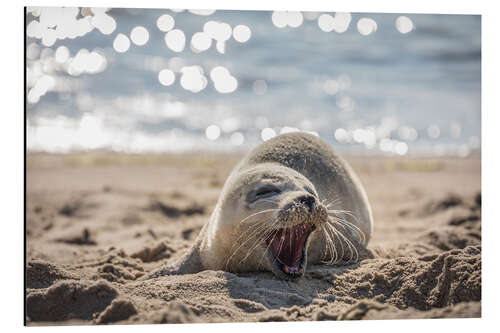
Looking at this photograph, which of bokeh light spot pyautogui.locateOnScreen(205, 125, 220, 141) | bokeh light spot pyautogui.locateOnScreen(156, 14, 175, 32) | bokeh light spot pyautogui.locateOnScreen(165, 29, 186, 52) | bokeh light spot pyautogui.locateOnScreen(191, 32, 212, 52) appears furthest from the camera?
bokeh light spot pyautogui.locateOnScreen(205, 125, 220, 141)

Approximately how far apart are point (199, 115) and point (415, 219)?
673 centimetres

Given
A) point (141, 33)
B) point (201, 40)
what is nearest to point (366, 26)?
point (201, 40)

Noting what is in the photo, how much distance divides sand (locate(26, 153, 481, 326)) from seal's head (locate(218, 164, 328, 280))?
128 mm

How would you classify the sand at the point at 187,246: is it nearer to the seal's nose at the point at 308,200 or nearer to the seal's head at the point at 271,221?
the seal's head at the point at 271,221

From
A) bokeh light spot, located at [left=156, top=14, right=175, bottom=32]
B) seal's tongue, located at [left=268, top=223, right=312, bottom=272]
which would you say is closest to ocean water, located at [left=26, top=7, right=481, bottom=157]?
bokeh light spot, located at [left=156, top=14, right=175, bottom=32]

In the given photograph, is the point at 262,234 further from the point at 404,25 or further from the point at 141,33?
the point at 404,25

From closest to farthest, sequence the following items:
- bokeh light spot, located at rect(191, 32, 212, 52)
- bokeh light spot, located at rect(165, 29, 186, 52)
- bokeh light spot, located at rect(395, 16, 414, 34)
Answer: bokeh light spot, located at rect(395, 16, 414, 34) → bokeh light spot, located at rect(191, 32, 212, 52) → bokeh light spot, located at rect(165, 29, 186, 52)

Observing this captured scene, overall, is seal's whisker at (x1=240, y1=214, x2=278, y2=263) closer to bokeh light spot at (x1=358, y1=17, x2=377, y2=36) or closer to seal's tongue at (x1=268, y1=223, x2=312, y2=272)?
seal's tongue at (x1=268, y1=223, x2=312, y2=272)

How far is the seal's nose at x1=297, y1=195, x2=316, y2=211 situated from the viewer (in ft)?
11.3

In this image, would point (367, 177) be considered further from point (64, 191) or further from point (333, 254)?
point (333, 254)

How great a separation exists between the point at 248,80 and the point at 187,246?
6.69 m

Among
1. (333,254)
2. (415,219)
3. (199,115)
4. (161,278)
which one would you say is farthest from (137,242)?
(199,115)

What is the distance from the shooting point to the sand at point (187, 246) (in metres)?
3.21

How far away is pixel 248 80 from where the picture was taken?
1164cm
